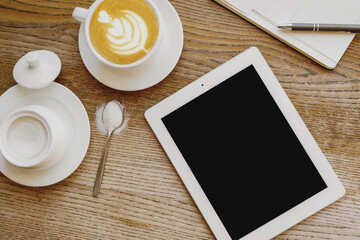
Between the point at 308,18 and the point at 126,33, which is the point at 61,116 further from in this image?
the point at 308,18

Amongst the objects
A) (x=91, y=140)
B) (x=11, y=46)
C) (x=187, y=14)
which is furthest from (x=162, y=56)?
(x=11, y=46)

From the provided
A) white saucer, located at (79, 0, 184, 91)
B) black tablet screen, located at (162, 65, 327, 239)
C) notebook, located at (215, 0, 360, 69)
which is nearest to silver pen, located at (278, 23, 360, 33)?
notebook, located at (215, 0, 360, 69)

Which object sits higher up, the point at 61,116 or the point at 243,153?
the point at 243,153

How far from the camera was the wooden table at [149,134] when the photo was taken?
30.1 inches

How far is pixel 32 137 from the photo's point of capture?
0.72 metres

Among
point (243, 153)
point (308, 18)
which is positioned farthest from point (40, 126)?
point (308, 18)

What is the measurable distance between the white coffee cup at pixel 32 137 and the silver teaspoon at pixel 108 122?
93mm

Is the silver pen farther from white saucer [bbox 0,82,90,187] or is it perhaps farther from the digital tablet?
white saucer [bbox 0,82,90,187]

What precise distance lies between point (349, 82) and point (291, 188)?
0.28 meters

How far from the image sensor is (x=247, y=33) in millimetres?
771

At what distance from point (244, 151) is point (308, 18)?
13.2 inches

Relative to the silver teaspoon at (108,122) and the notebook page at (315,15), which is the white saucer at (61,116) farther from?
the notebook page at (315,15)

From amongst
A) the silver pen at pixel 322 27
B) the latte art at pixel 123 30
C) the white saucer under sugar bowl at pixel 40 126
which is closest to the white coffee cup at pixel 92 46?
the latte art at pixel 123 30

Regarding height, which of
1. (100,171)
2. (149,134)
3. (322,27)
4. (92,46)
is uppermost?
(322,27)
